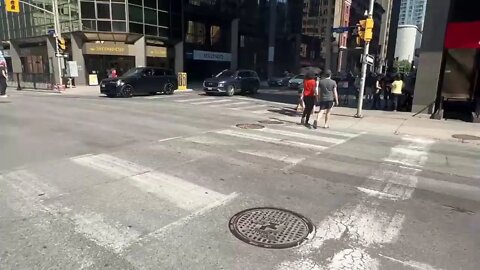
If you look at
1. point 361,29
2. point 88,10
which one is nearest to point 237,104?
point 361,29

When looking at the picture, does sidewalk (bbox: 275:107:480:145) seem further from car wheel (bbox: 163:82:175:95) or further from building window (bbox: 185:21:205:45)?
building window (bbox: 185:21:205:45)

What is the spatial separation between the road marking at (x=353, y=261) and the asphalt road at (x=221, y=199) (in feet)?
0.05

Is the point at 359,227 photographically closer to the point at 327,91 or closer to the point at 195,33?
the point at 327,91

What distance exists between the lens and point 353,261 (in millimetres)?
3344

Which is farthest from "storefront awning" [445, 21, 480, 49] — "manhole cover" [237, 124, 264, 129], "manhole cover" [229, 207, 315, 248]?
"manhole cover" [229, 207, 315, 248]

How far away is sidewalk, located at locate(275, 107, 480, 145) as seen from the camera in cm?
1077

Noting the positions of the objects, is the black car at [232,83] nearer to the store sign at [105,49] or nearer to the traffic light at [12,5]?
the store sign at [105,49]

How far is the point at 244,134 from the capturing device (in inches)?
377

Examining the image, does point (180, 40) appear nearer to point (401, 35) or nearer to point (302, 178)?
point (302, 178)

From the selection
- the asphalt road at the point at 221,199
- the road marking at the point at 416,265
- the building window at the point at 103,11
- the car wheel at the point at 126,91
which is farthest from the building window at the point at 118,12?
the road marking at the point at 416,265

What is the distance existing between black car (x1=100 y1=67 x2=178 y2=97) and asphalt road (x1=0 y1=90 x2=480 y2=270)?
11.4 m

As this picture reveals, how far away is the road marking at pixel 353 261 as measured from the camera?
128 inches

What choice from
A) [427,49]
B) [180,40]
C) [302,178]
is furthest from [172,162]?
[180,40]

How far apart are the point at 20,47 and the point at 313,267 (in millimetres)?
45509
